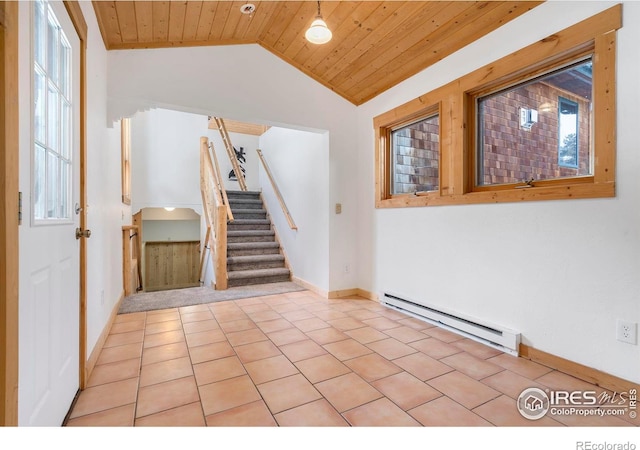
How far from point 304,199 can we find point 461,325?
8.71 feet

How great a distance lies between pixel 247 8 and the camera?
2.65 metres

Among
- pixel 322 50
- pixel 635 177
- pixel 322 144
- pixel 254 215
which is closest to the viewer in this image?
pixel 635 177

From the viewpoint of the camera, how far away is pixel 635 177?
1.68 meters

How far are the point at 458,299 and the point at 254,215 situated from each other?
14.1 feet

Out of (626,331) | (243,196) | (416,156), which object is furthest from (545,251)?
(243,196)

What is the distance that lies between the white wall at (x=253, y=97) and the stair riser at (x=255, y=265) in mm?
1371

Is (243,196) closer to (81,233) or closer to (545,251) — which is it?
(81,233)

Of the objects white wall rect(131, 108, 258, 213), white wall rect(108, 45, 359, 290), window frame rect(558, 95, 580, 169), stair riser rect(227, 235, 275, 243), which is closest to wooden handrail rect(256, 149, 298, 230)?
stair riser rect(227, 235, 275, 243)

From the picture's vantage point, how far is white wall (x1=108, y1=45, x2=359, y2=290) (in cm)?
276

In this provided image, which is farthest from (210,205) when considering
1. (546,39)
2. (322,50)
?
(546,39)

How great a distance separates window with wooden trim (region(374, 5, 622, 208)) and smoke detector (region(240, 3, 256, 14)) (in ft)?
5.51

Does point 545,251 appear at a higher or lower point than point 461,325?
higher

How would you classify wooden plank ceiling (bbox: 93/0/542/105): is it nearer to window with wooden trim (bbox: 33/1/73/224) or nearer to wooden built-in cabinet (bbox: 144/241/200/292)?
window with wooden trim (bbox: 33/1/73/224)
